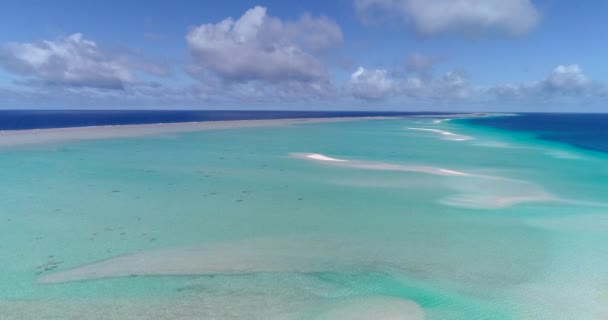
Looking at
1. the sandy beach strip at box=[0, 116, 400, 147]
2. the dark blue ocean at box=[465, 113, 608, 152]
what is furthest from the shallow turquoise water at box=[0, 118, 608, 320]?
the dark blue ocean at box=[465, 113, 608, 152]

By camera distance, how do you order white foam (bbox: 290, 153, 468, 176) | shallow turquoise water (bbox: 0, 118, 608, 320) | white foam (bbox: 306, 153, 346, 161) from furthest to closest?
white foam (bbox: 306, 153, 346, 161)
white foam (bbox: 290, 153, 468, 176)
shallow turquoise water (bbox: 0, 118, 608, 320)

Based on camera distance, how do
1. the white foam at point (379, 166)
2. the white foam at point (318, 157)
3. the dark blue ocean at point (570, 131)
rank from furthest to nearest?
the dark blue ocean at point (570, 131)
the white foam at point (318, 157)
the white foam at point (379, 166)

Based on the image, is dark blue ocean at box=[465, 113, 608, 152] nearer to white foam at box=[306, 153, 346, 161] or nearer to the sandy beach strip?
white foam at box=[306, 153, 346, 161]

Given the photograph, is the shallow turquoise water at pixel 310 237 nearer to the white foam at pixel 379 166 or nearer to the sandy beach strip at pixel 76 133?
the white foam at pixel 379 166

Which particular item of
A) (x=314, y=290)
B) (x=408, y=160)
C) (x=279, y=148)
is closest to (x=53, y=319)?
(x=314, y=290)

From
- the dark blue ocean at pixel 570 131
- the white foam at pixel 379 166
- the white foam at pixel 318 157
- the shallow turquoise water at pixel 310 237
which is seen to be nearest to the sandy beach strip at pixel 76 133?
the shallow turquoise water at pixel 310 237

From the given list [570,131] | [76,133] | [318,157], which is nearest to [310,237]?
[318,157]

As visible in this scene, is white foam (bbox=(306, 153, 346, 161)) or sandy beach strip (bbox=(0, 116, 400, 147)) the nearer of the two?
white foam (bbox=(306, 153, 346, 161))

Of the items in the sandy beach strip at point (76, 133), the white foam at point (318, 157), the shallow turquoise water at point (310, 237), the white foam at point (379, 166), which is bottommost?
the shallow turquoise water at point (310, 237)

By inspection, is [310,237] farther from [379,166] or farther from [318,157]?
[318,157]
